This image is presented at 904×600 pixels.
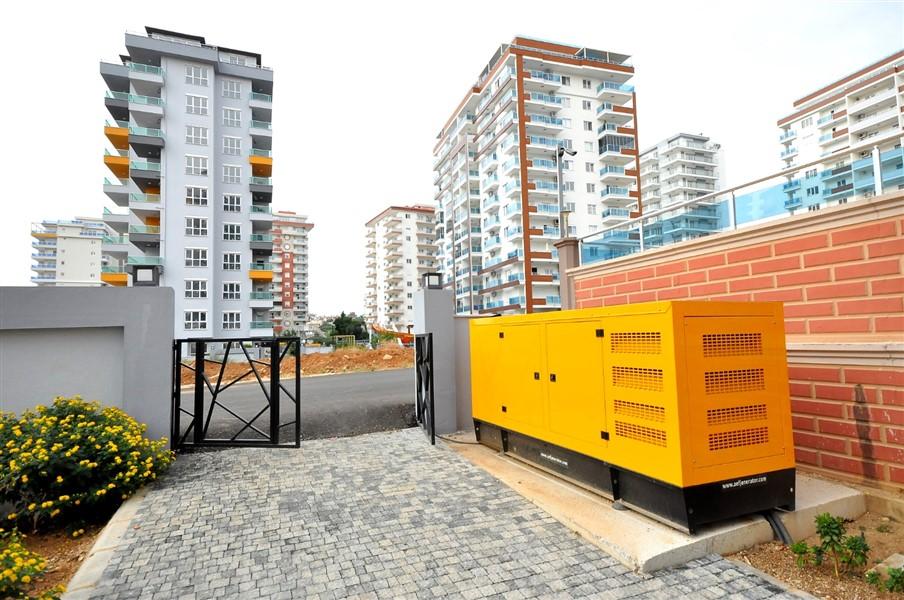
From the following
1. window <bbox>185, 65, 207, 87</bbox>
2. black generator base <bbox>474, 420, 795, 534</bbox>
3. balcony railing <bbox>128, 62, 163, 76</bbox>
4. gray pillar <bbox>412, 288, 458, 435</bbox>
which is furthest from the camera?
window <bbox>185, 65, 207, 87</bbox>

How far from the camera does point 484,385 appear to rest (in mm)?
7012

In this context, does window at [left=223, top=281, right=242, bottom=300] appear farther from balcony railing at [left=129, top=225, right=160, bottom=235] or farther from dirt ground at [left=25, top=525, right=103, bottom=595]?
dirt ground at [left=25, top=525, right=103, bottom=595]

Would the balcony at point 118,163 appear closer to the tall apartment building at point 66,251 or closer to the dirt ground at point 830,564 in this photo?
the dirt ground at point 830,564

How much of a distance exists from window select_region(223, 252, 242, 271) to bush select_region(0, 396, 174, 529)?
35.0 meters

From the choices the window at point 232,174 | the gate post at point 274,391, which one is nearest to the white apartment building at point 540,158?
the window at point 232,174

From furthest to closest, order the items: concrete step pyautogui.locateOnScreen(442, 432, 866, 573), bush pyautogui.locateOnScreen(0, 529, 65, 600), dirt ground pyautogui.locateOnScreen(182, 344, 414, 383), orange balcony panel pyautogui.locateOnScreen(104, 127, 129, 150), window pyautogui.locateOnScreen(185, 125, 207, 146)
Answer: window pyautogui.locateOnScreen(185, 125, 207, 146), orange balcony panel pyautogui.locateOnScreen(104, 127, 129, 150), dirt ground pyautogui.locateOnScreen(182, 344, 414, 383), concrete step pyautogui.locateOnScreen(442, 432, 866, 573), bush pyautogui.locateOnScreen(0, 529, 65, 600)

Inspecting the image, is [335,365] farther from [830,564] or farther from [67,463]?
[830,564]

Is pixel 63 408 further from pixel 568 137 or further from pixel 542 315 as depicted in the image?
pixel 568 137

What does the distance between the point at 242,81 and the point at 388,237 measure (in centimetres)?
5024

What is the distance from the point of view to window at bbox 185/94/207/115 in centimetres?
3700

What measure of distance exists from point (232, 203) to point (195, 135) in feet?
18.8

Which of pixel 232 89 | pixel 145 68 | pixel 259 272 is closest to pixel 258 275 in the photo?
pixel 259 272

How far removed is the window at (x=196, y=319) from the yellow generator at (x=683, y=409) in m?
36.7

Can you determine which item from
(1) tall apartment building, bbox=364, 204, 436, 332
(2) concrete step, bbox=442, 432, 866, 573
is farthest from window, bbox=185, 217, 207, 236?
(1) tall apartment building, bbox=364, 204, 436, 332
